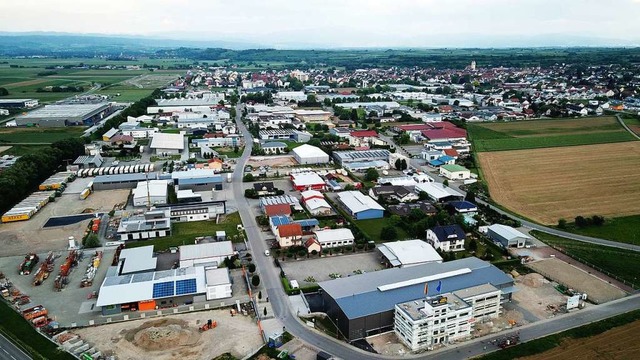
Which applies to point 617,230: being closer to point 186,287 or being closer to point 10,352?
point 186,287

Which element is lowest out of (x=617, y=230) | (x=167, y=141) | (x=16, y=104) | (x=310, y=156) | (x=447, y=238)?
(x=617, y=230)

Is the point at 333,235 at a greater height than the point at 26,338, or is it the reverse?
the point at 333,235

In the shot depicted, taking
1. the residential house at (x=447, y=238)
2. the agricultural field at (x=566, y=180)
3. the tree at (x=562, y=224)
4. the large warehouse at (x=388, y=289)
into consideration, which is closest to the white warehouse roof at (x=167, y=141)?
the residential house at (x=447, y=238)

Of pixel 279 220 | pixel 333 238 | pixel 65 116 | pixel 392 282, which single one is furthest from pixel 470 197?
pixel 65 116

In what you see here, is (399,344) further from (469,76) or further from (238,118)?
(469,76)

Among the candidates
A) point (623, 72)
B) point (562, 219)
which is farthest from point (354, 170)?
point (623, 72)

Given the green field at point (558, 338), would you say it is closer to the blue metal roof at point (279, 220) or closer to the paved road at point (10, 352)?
the blue metal roof at point (279, 220)
